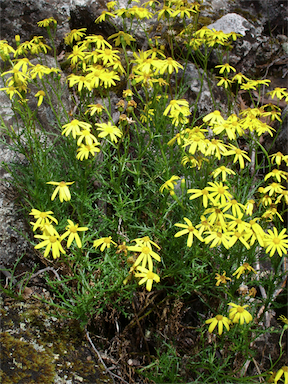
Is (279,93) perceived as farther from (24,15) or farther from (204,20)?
(24,15)

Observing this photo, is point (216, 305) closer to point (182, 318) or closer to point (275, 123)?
point (182, 318)

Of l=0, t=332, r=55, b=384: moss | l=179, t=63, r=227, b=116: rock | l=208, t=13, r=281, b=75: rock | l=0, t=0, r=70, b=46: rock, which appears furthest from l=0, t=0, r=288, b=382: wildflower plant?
l=208, t=13, r=281, b=75: rock

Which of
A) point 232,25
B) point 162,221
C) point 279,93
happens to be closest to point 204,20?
point 232,25

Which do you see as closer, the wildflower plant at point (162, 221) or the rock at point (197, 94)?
the wildflower plant at point (162, 221)

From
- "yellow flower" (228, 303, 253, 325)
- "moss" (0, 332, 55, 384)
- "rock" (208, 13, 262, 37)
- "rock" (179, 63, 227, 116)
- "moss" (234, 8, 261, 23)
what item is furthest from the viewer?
"moss" (234, 8, 261, 23)

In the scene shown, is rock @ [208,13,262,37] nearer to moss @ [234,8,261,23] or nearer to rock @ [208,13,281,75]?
rock @ [208,13,281,75]

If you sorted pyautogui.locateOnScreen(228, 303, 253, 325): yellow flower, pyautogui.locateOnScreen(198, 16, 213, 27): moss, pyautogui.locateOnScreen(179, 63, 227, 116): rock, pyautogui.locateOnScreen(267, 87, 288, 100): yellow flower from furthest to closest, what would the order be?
pyautogui.locateOnScreen(198, 16, 213, 27): moss
pyautogui.locateOnScreen(179, 63, 227, 116): rock
pyautogui.locateOnScreen(267, 87, 288, 100): yellow flower
pyautogui.locateOnScreen(228, 303, 253, 325): yellow flower

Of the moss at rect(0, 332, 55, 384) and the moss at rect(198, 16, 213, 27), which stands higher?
the moss at rect(198, 16, 213, 27)

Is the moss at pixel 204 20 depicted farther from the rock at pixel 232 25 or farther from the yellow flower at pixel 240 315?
the yellow flower at pixel 240 315

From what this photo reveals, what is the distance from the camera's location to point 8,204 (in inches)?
93.5

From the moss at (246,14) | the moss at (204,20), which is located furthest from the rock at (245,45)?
the moss at (246,14)

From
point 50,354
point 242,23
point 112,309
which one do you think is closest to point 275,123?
point 242,23

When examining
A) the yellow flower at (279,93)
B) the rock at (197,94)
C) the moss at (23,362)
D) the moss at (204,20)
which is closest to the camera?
the moss at (23,362)

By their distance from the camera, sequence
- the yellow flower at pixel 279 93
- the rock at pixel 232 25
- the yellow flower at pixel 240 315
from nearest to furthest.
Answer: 1. the yellow flower at pixel 240 315
2. the yellow flower at pixel 279 93
3. the rock at pixel 232 25
